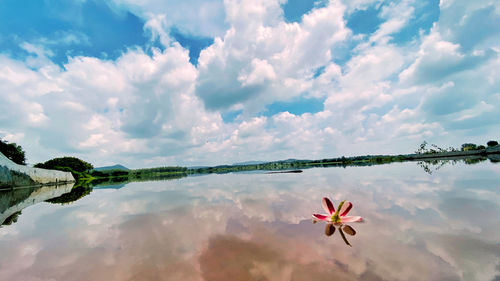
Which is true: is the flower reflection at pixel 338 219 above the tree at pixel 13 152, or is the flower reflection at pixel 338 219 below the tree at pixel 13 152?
below

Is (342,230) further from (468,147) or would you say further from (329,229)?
(468,147)

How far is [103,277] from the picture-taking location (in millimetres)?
2371

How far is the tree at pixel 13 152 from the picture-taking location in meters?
30.4

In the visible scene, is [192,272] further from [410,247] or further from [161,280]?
[410,247]

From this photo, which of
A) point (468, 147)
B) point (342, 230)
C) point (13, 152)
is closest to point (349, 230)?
point (342, 230)

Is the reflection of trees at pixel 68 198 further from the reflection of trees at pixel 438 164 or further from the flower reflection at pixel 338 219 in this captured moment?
the reflection of trees at pixel 438 164

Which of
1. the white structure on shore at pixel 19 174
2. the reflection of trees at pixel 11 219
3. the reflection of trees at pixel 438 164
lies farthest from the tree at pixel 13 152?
the reflection of trees at pixel 438 164

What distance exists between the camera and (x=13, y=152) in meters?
31.9

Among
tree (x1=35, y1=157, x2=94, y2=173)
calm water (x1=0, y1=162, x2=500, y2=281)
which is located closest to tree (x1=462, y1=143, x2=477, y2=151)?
calm water (x1=0, y1=162, x2=500, y2=281)

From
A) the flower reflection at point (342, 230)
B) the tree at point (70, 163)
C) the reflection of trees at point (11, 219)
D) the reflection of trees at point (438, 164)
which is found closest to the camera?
the flower reflection at point (342, 230)

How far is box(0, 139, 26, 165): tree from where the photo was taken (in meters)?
30.4

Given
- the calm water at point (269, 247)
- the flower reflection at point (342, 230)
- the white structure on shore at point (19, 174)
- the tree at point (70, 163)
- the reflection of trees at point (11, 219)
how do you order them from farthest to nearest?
the tree at point (70, 163)
the white structure on shore at point (19, 174)
the reflection of trees at point (11, 219)
the flower reflection at point (342, 230)
the calm water at point (269, 247)

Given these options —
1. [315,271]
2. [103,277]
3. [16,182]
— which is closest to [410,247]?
[315,271]

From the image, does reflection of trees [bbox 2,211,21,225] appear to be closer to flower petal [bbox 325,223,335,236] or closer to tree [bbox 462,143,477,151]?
flower petal [bbox 325,223,335,236]
